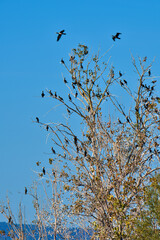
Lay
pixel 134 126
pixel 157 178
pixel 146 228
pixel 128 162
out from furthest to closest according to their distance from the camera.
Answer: pixel 134 126 → pixel 128 162 → pixel 157 178 → pixel 146 228

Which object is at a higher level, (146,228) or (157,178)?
(157,178)

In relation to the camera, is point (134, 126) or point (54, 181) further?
point (134, 126)

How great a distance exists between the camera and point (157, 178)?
31.7 feet

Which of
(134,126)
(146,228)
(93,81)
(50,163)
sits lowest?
(146,228)

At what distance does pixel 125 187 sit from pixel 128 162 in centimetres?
100

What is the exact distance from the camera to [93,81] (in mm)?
13211

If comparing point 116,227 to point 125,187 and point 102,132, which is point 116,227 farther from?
point 102,132

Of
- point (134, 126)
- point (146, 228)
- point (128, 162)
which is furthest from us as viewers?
point (134, 126)

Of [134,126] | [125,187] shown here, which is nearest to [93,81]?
[134,126]

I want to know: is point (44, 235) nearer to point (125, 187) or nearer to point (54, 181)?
point (54, 181)

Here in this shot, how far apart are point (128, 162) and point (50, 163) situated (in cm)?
225

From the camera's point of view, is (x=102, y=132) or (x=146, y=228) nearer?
(x=146, y=228)

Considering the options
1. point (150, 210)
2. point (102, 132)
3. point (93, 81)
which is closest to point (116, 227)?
point (150, 210)

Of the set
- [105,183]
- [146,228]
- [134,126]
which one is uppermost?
[134,126]
